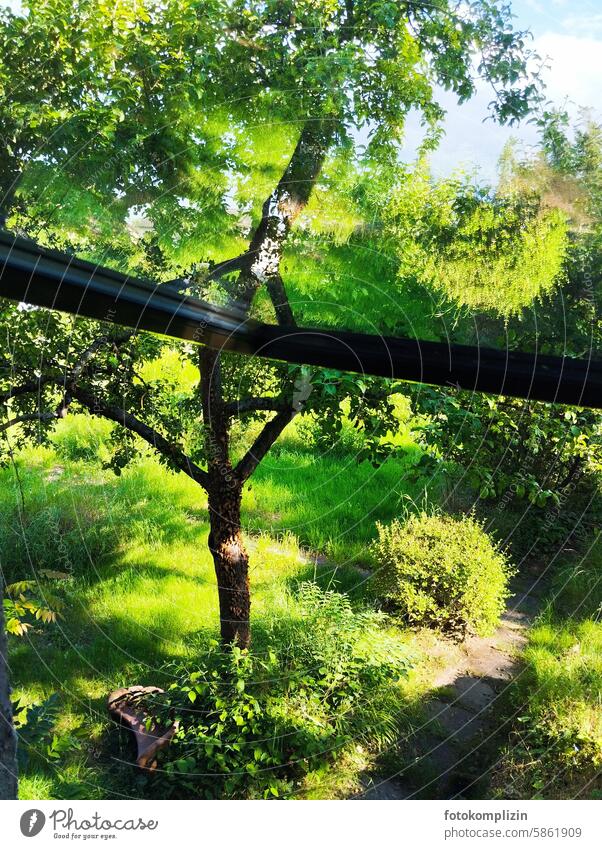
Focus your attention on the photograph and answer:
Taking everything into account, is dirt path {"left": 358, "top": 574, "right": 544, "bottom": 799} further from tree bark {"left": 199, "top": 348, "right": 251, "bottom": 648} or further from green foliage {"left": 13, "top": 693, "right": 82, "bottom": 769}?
green foliage {"left": 13, "top": 693, "right": 82, "bottom": 769}

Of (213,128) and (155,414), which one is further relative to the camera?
(155,414)

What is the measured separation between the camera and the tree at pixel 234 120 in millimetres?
1448

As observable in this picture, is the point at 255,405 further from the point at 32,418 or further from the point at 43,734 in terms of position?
the point at 43,734

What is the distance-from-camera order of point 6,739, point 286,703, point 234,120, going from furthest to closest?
point 286,703 < point 234,120 < point 6,739

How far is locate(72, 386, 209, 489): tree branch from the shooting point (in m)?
1.57

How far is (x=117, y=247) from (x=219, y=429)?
406 mm

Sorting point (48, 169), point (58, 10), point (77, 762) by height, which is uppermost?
point (58, 10)

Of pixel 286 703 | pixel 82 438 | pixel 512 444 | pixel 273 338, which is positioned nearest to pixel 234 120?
pixel 273 338

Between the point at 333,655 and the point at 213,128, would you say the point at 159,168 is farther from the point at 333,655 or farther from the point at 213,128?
the point at 333,655

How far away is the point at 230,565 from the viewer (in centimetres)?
160

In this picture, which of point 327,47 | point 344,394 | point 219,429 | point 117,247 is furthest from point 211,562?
point 327,47

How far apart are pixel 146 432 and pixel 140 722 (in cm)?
59

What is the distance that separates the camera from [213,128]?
1.47 meters

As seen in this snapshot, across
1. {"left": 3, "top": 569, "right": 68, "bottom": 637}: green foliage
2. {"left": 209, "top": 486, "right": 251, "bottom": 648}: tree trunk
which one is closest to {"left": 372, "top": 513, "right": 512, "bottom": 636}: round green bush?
{"left": 209, "top": 486, "right": 251, "bottom": 648}: tree trunk
